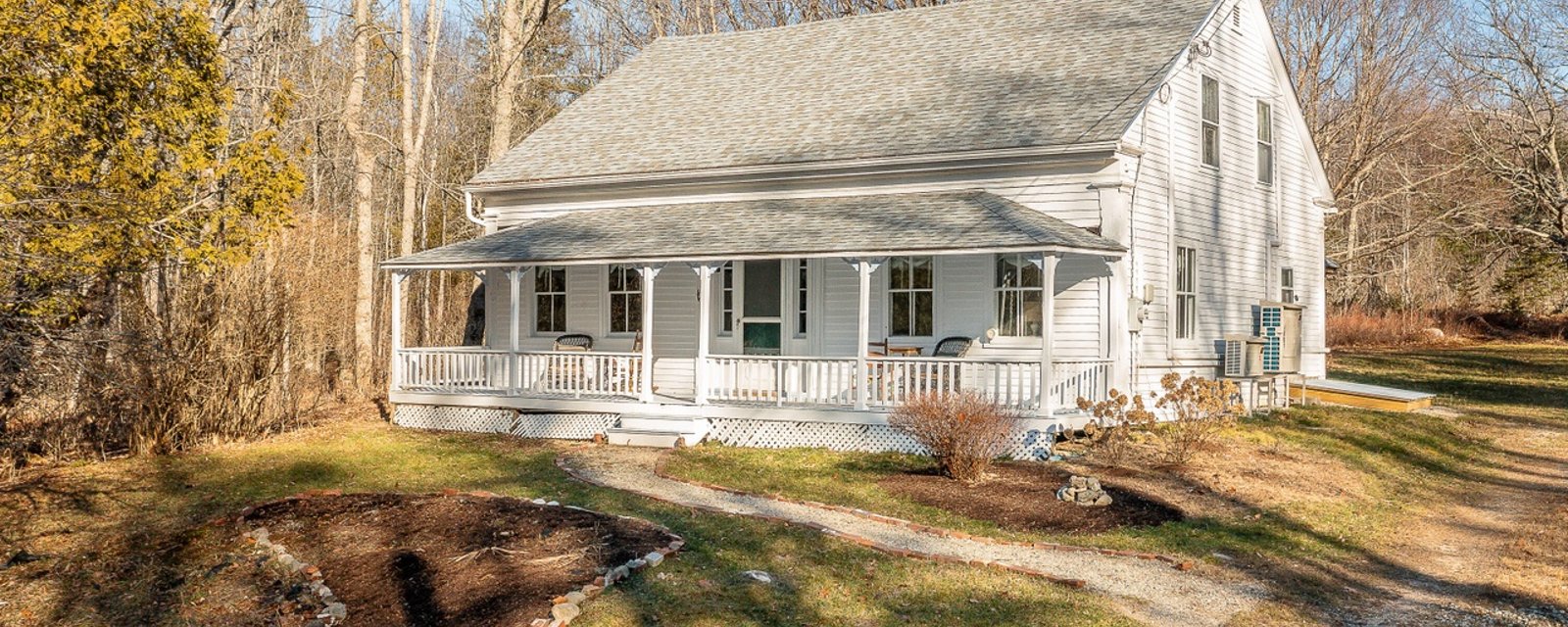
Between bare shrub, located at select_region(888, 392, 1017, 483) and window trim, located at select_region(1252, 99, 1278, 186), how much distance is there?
33.4 feet

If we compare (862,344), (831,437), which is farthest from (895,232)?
(831,437)

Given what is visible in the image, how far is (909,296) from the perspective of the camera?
18.0 meters

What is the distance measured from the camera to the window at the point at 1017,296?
56.3ft

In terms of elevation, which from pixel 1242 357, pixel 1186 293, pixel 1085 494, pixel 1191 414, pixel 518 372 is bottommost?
pixel 1085 494

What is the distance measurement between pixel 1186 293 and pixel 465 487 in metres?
11.2

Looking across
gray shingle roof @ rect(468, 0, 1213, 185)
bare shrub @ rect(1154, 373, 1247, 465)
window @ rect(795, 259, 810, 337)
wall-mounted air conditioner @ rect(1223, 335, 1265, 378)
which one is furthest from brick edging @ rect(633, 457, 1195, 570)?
wall-mounted air conditioner @ rect(1223, 335, 1265, 378)

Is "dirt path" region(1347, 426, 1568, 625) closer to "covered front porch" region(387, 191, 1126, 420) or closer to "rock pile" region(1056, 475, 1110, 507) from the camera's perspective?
"rock pile" region(1056, 475, 1110, 507)

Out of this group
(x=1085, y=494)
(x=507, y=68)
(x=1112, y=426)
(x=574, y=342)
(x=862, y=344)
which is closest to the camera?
(x=1085, y=494)

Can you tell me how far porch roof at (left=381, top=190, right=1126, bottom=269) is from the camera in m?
15.4

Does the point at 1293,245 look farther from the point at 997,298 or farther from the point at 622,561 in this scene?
the point at 622,561

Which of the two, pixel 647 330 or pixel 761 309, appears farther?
pixel 761 309

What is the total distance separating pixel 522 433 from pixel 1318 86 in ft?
89.5

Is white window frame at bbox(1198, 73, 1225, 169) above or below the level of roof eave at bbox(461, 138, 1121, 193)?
above

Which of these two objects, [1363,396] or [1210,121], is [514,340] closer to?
[1210,121]
